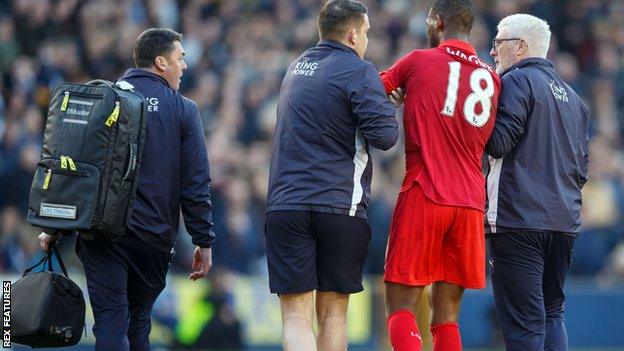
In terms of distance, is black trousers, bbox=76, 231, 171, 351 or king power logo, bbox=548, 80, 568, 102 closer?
black trousers, bbox=76, 231, 171, 351

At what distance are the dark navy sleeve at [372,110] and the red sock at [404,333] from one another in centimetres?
109

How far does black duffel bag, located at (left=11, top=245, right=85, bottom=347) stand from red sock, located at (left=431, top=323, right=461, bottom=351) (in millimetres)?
2311

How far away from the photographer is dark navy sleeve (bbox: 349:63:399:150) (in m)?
8.12

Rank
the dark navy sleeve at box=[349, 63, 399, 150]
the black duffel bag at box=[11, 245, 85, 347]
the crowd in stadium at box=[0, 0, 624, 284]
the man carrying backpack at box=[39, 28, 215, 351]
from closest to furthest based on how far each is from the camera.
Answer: the dark navy sleeve at box=[349, 63, 399, 150] → the black duffel bag at box=[11, 245, 85, 347] → the man carrying backpack at box=[39, 28, 215, 351] → the crowd in stadium at box=[0, 0, 624, 284]

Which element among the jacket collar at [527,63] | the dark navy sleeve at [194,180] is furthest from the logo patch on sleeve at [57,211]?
the jacket collar at [527,63]

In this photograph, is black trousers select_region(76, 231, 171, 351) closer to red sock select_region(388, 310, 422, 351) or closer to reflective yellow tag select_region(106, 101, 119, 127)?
reflective yellow tag select_region(106, 101, 119, 127)

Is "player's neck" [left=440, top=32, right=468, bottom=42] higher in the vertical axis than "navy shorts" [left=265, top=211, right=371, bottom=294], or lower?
higher

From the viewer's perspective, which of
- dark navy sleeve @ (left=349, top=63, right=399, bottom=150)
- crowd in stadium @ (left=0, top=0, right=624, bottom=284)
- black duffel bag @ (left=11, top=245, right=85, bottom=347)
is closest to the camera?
dark navy sleeve @ (left=349, top=63, right=399, bottom=150)

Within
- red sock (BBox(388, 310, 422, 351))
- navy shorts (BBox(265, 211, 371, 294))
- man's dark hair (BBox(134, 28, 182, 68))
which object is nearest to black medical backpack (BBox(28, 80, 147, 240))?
man's dark hair (BBox(134, 28, 182, 68))

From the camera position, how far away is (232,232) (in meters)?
16.0

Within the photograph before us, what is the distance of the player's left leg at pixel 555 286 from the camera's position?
8789 millimetres

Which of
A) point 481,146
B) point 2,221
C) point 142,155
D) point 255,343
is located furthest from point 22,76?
point 481,146

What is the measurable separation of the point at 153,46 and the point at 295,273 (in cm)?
188

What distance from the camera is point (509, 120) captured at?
849cm
